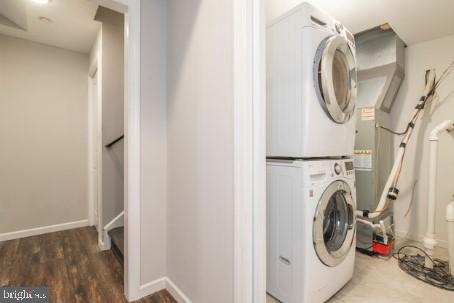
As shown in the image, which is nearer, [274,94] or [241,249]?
[241,249]

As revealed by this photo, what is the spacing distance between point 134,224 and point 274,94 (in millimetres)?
1282

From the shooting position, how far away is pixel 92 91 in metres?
3.04

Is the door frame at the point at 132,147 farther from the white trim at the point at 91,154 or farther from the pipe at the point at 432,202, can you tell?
the pipe at the point at 432,202

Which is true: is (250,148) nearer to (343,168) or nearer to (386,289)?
(343,168)

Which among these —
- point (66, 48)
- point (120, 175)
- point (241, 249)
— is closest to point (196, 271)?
point (241, 249)

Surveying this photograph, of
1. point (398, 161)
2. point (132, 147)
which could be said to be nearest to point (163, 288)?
point (132, 147)

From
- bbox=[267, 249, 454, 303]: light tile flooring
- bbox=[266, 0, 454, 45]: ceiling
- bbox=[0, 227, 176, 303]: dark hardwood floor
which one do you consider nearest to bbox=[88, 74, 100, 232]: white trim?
bbox=[0, 227, 176, 303]: dark hardwood floor

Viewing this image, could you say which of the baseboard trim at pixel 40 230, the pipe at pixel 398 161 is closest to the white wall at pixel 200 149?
the pipe at pixel 398 161

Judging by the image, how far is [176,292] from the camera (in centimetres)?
150

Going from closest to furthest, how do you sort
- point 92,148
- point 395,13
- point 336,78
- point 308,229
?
point 308,229, point 336,78, point 395,13, point 92,148

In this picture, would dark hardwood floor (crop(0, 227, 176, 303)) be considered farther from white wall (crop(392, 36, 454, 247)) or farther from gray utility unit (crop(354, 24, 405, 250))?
white wall (crop(392, 36, 454, 247))

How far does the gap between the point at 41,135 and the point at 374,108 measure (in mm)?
3880

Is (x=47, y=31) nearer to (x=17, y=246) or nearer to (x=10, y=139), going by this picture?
(x=10, y=139)

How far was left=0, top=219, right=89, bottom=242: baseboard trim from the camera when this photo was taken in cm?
257
